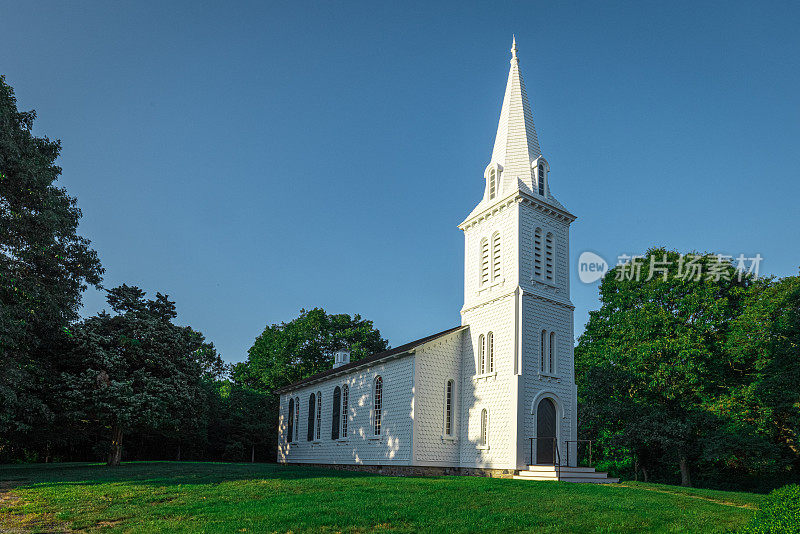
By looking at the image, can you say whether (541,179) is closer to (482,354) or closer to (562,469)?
(482,354)

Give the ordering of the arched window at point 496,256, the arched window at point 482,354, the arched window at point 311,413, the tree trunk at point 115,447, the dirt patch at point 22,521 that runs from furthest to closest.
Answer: the arched window at point 311,413, the tree trunk at point 115,447, the arched window at point 496,256, the arched window at point 482,354, the dirt patch at point 22,521

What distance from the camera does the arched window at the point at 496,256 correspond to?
27.1m

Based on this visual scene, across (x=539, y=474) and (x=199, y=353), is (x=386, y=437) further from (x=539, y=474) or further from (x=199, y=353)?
(x=199, y=353)

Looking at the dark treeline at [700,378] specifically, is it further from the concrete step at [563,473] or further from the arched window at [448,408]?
the arched window at [448,408]

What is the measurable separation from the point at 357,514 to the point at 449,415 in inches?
596

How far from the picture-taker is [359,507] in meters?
12.9

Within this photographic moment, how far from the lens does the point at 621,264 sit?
3856cm

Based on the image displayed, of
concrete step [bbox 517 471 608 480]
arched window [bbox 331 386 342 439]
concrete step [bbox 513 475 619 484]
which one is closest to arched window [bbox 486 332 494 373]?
concrete step [bbox 517 471 608 480]

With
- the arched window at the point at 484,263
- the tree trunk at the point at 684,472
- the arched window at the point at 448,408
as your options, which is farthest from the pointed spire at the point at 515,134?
the tree trunk at the point at 684,472

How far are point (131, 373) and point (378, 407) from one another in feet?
44.4

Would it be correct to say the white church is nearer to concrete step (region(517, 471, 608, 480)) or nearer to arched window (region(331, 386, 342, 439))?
concrete step (region(517, 471, 608, 480))

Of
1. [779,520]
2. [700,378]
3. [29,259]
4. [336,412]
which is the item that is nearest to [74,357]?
[29,259]

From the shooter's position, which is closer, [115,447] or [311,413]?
[115,447]

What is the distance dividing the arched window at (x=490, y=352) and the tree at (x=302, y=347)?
2999 cm
